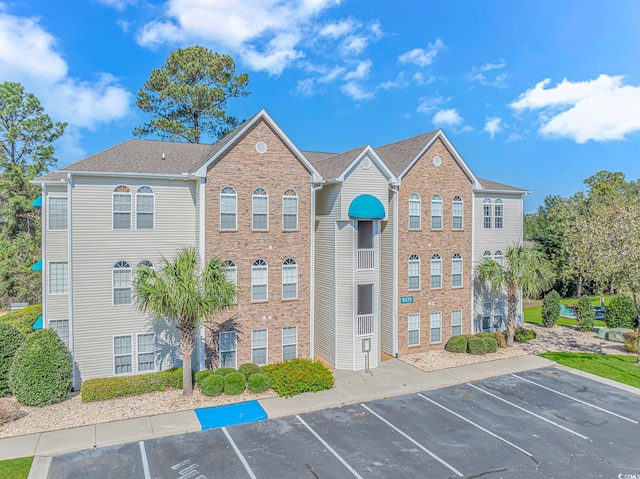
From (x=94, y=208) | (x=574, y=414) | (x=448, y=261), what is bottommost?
(x=574, y=414)

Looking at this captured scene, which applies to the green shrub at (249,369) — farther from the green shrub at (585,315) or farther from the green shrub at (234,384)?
the green shrub at (585,315)

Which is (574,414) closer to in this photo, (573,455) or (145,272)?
(573,455)

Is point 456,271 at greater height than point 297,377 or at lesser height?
greater

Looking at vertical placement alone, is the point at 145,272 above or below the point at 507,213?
below

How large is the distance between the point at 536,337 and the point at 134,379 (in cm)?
2459

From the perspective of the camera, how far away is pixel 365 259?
21625 millimetres

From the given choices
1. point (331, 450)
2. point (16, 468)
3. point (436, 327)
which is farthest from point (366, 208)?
point (16, 468)

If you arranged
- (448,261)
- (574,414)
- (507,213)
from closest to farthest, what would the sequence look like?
1. (574,414)
2. (448,261)
3. (507,213)

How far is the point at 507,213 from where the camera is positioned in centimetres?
2764

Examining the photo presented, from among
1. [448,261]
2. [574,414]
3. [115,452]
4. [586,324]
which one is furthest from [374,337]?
[586,324]

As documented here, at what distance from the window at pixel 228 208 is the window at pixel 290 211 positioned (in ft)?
7.94

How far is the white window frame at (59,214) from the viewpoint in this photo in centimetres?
1867

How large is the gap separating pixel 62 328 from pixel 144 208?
6.62m

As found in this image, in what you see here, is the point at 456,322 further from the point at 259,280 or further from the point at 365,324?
the point at 259,280
